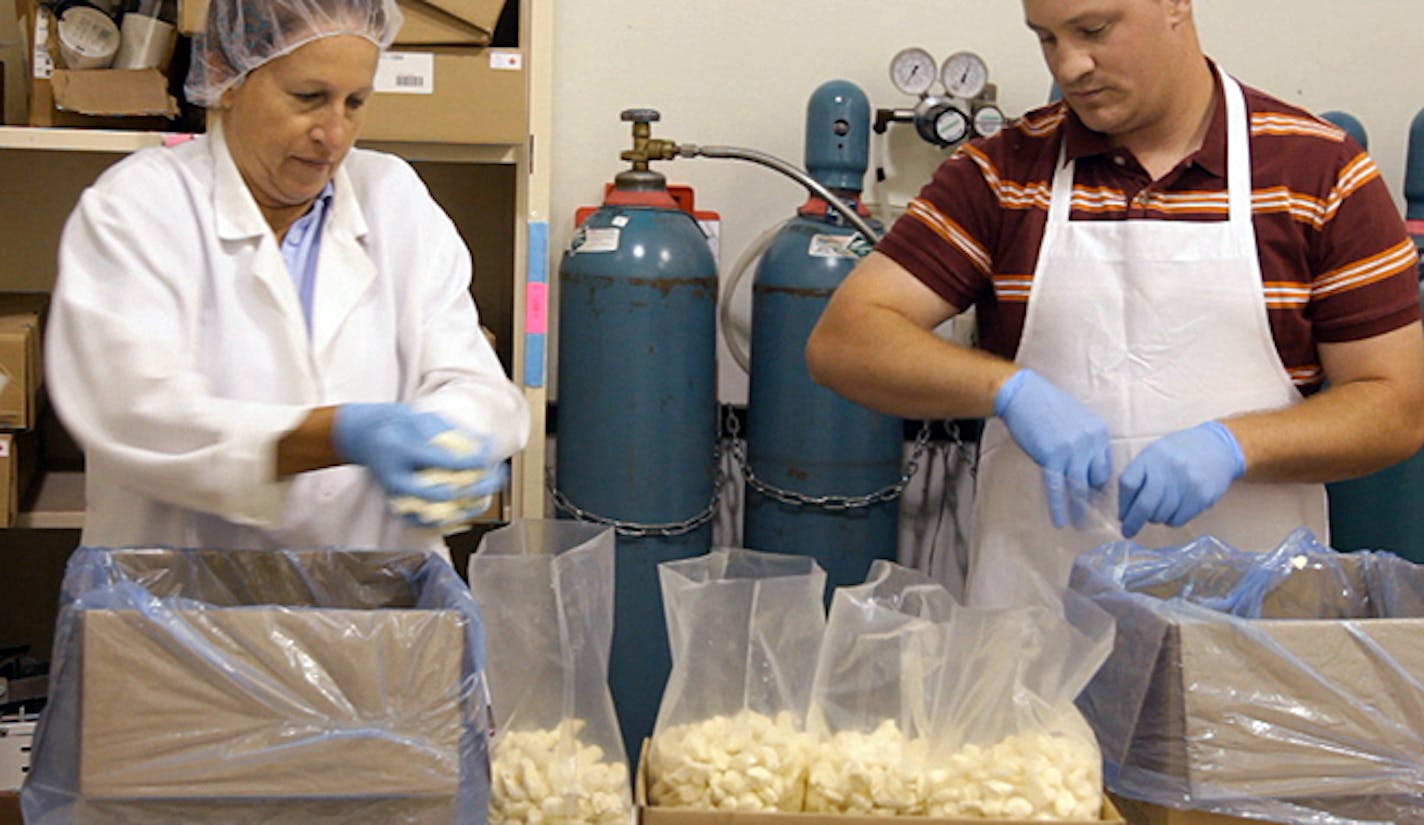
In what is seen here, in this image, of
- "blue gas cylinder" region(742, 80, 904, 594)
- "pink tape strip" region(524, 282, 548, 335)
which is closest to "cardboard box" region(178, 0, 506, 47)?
"pink tape strip" region(524, 282, 548, 335)

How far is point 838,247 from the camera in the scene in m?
2.39

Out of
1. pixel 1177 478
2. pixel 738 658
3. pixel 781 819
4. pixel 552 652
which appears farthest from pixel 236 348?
pixel 1177 478

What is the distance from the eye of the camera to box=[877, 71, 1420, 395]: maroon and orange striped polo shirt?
4.77ft

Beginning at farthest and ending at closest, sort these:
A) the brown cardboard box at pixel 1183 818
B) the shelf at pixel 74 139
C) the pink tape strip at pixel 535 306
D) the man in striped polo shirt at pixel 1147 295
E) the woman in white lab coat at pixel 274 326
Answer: the pink tape strip at pixel 535 306 < the shelf at pixel 74 139 < the man in striped polo shirt at pixel 1147 295 < the woman in white lab coat at pixel 274 326 < the brown cardboard box at pixel 1183 818

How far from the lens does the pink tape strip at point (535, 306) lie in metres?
2.20

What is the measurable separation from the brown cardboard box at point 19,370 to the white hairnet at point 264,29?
0.77 m

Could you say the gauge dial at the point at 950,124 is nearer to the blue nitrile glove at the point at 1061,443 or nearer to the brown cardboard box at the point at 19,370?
the blue nitrile glove at the point at 1061,443

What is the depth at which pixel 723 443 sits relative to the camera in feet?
8.86

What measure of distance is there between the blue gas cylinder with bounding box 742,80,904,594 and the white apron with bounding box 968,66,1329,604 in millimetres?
839

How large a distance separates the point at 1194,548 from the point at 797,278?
123 centimetres

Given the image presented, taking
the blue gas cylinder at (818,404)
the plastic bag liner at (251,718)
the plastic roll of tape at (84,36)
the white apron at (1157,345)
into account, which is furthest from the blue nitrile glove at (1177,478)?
the plastic roll of tape at (84,36)

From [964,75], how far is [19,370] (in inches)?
59.9

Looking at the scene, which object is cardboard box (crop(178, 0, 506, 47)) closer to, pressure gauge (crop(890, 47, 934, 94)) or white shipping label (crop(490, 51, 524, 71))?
white shipping label (crop(490, 51, 524, 71))

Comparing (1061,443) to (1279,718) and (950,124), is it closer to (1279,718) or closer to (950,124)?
(1279,718)
